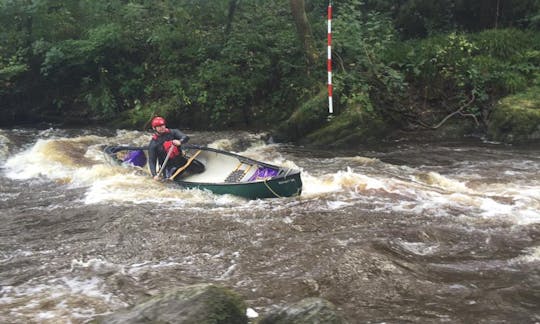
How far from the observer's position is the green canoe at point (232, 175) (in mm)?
6988

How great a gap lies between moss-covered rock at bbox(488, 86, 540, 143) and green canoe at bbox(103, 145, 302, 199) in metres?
4.92

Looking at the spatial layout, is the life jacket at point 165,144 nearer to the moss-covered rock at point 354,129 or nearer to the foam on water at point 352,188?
the foam on water at point 352,188

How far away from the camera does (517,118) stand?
983 cm

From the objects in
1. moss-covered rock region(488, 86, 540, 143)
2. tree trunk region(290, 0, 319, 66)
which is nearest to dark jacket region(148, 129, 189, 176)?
tree trunk region(290, 0, 319, 66)

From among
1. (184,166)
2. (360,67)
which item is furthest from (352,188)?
(360,67)

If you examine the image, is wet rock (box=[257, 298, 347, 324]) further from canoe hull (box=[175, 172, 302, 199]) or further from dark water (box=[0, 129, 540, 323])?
canoe hull (box=[175, 172, 302, 199])

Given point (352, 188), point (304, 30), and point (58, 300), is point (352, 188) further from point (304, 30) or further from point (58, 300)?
point (304, 30)

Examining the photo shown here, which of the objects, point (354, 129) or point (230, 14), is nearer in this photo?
point (354, 129)

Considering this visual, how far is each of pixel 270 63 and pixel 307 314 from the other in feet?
33.2

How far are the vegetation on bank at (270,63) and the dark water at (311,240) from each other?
2003 millimetres

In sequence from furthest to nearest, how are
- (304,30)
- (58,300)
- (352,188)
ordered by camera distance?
(304,30) < (352,188) < (58,300)

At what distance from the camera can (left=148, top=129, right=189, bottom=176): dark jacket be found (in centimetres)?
830

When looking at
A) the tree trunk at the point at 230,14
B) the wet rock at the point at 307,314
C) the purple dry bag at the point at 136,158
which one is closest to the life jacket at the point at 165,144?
the purple dry bag at the point at 136,158

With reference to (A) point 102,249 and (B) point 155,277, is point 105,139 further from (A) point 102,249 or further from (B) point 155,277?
(B) point 155,277
